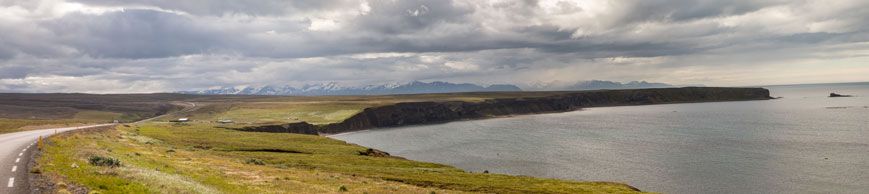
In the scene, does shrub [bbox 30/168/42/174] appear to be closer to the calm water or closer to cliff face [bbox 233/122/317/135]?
the calm water

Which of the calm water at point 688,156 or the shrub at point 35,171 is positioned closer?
the shrub at point 35,171

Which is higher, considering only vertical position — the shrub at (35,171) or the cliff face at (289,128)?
the shrub at (35,171)

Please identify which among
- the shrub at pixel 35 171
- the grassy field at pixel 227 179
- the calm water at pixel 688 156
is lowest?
the calm water at pixel 688 156

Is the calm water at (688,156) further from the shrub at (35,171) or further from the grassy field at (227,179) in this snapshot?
the shrub at (35,171)

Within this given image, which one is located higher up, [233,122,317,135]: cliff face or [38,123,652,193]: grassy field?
[38,123,652,193]: grassy field

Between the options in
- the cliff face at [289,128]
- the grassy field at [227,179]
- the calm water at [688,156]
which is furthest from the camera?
the cliff face at [289,128]

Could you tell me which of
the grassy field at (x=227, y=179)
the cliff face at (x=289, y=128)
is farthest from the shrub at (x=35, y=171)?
the cliff face at (x=289, y=128)

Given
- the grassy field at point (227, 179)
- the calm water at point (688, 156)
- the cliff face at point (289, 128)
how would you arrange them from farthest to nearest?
1. the cliff face at point (289, 128)
2. the calm water at point (688, 156)
3. the grassy field at point (227, 179)

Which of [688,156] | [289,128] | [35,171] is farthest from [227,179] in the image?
[289,128]

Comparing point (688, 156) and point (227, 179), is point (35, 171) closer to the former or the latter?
point (227, 179)

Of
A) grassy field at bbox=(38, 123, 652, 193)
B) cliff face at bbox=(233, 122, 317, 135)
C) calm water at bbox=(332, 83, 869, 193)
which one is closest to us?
grassy field at bbox=(38, 123, 652, 193)

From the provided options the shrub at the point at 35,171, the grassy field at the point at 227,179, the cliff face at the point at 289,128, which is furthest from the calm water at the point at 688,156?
the shrub at the point at 35,171

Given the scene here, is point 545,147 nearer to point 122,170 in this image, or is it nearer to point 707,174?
point 707,174

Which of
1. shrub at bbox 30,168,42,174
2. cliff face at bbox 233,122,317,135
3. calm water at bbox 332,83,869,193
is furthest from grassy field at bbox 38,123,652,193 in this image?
cliff face at bbox 233,122,317,135
